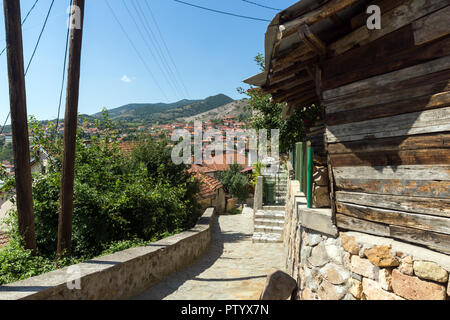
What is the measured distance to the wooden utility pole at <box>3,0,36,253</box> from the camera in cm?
455

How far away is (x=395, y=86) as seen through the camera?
7.66 ft

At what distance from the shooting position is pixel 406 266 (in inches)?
84.2

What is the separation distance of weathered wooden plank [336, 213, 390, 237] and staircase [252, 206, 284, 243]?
20.6 ft

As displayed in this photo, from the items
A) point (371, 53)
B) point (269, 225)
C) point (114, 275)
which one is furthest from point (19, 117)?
point (269, 225)

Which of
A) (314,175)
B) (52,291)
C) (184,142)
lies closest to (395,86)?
(314,175)

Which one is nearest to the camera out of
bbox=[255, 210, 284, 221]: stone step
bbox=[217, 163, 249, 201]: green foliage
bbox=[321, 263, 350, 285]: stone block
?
bbox=[321, 263, 350, 285]: stone block

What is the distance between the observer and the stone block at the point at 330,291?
8.87ft

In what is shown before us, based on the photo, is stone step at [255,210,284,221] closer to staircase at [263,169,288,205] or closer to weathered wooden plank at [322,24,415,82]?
staircase at [263,169,288,205]

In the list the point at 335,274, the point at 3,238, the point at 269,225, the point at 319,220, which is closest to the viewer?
the point at 335,274

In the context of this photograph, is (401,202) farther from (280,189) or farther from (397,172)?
(280,189)

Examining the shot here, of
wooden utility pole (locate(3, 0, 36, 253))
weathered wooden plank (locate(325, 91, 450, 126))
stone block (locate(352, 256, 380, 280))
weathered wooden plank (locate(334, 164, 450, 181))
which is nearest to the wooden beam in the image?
weathered wooden plank (locate(325, 91, 450, 126))

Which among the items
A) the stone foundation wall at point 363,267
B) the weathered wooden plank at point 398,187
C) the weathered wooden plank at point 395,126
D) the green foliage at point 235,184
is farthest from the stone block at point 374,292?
the green foliage at point 235,184

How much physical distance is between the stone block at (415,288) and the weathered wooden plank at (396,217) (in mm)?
387

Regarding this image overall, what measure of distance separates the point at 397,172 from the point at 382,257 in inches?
28.5
